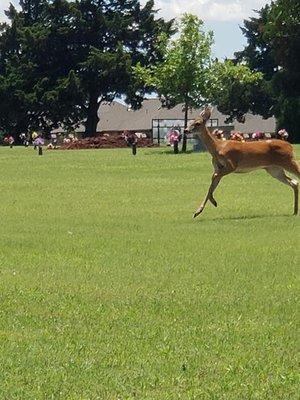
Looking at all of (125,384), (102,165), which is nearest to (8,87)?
(102,165)

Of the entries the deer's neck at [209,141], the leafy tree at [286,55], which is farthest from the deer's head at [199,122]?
the leafy tree at [286,55]

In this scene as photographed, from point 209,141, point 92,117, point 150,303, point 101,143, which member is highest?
point 209,141

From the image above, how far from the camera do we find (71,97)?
280 ft

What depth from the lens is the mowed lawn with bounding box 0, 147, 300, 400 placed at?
20.9ft

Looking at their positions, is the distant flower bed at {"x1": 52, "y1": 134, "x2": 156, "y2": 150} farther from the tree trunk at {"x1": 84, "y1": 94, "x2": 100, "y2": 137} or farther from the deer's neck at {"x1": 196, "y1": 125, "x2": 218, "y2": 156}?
the deer's neck at {"x1": 196, "y1": 125, "x2": 218, "y2": 156}

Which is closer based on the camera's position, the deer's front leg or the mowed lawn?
the mowed lawn

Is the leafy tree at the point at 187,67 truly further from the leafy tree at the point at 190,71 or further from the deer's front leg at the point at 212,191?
the deer's front leg at the point at 212,191

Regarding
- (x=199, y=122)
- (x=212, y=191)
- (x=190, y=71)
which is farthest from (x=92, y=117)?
(x=212, y=191)

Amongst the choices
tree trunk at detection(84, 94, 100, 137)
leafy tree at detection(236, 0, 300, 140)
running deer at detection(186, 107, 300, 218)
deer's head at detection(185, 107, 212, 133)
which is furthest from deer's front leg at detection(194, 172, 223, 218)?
tree trunk at detection(84, 94, 100, 137)

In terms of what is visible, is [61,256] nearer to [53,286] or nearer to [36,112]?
[53,286]

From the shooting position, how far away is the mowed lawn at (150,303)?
6.36 m

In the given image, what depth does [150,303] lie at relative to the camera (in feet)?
29.3

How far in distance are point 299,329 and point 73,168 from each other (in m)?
29.7

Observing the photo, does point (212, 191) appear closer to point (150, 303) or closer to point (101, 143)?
point (150, 303)
